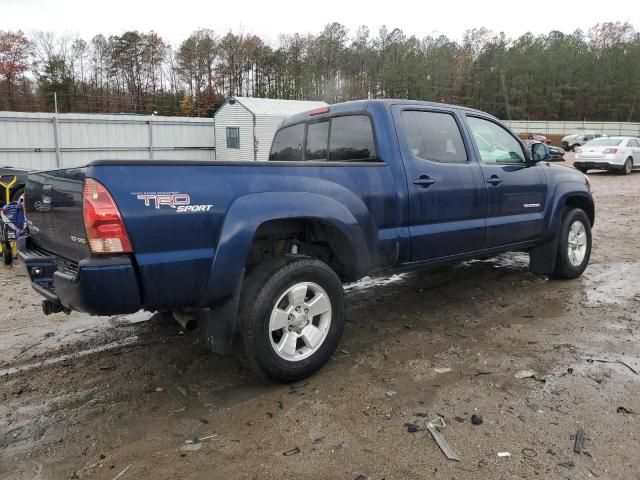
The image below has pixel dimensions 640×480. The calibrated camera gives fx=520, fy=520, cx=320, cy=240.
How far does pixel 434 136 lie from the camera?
14.8ft

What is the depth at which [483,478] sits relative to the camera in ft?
8.08

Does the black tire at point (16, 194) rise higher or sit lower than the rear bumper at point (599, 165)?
lower

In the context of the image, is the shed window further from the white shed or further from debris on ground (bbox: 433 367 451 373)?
debris on ground (bbox: 433 367 451 373)

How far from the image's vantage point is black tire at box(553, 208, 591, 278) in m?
5.81

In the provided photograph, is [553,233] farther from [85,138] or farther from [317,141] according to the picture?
[85,138]

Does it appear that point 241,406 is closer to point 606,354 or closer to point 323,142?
point 323,142

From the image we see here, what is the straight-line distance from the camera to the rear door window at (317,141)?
4613 mm

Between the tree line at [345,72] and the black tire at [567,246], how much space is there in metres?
48.4

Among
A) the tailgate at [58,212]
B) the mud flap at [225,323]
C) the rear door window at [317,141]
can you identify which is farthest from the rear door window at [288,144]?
the tailgate at [58,212]

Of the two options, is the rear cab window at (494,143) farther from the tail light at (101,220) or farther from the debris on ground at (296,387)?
the tail light at (101,220)

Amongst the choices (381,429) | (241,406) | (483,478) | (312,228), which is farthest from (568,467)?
(312,228)

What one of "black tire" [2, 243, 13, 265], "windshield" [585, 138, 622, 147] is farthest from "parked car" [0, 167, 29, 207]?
"windshield" [585, 138, 622, 147]

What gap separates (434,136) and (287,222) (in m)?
1.75

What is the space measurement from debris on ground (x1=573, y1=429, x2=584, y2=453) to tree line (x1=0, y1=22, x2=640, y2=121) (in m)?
50.5
